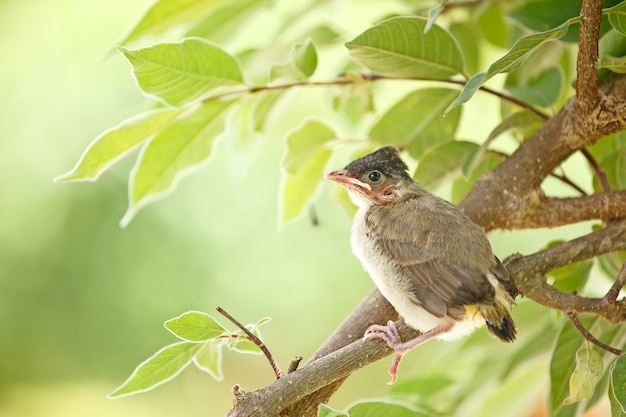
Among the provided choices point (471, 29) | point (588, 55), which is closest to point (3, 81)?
point (471, 29)

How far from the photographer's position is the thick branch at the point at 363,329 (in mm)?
697

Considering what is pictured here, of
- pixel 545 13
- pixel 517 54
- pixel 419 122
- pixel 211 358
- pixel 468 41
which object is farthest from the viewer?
pixel 468 41

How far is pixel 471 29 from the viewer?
122 cm

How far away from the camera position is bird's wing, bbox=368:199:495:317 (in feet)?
2.63

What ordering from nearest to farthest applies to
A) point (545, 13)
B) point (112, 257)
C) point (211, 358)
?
point (211, 358)
point (545, 13)
point (112, 257)

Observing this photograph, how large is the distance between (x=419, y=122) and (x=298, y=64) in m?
0.21

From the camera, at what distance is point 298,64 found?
0.90m

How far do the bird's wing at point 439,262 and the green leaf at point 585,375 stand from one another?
98mm

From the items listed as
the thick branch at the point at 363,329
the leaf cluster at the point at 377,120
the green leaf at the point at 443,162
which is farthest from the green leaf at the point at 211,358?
the green leaf at the point at 443,162

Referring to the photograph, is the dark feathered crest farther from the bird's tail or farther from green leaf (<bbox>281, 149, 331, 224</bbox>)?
the bird's tail

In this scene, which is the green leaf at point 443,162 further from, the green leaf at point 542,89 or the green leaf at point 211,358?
the green leaf at point 211,358

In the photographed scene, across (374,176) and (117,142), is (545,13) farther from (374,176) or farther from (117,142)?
(117,142)

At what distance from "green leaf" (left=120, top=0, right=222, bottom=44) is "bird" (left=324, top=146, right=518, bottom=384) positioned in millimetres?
378

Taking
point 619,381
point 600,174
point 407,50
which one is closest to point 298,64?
point 407,50
